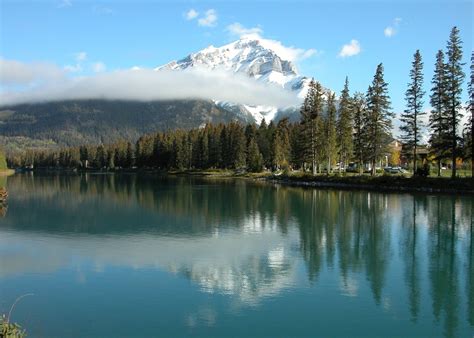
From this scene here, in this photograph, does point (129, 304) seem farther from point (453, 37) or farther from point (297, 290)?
point (453, 37)

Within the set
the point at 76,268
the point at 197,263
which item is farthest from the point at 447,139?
the point at 76,268

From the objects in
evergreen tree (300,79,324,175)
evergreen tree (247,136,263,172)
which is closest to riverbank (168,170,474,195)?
evergreen tree (300,79,324,175)

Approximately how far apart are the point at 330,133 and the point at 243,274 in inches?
Answer: 2794

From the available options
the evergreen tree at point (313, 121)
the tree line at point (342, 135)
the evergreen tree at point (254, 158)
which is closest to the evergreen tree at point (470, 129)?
the tree line at point (342, 135)

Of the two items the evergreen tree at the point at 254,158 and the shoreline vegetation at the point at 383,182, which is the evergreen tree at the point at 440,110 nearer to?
the shoreline vegetation at the point at 383,182

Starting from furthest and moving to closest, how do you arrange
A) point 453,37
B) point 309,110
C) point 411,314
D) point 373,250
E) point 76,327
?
point 309,110
point 453,37
point 373,250
point 411,314
point 76,327

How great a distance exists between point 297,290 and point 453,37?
58852mm

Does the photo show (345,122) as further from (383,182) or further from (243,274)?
(243,274)

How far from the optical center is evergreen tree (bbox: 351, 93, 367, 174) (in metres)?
83.8

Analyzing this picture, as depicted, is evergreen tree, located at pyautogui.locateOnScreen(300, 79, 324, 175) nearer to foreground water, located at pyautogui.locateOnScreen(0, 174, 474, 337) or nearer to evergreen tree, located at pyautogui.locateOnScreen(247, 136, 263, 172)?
evergreen tree, located at pyautogui.locateOnScreen(247, 136, 263, 172)

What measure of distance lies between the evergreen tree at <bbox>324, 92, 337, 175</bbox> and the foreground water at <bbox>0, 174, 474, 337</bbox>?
43.4m

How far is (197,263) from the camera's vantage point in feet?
84.8

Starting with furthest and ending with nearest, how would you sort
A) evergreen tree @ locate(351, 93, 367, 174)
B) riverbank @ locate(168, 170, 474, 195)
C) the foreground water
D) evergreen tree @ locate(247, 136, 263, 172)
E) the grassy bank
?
evergreen tree @ locate(247, 136, 263, 172), evergreen tree @ locate(351, 93, 367, 174), riverbank @ locate(168, 170, 474, 195), the grassy bank, the foreground water

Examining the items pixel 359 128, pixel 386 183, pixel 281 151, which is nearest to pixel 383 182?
pixel 386 183
